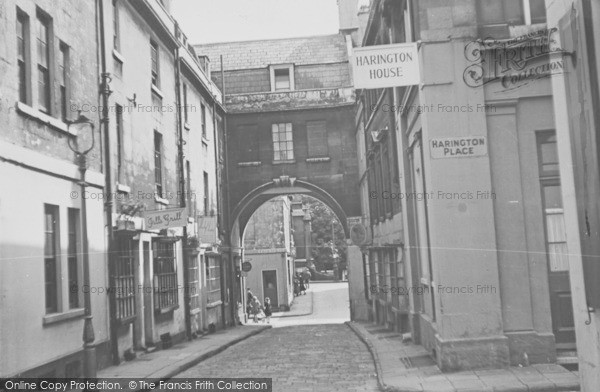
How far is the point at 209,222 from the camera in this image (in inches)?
876

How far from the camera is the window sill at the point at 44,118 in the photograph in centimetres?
1017

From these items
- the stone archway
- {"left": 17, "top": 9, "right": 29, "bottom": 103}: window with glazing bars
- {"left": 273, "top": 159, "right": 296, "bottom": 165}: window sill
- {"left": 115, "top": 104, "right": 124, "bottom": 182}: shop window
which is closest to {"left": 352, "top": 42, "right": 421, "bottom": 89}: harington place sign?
{"left": 17, "top": 9, "right": 29, "bottom": 103}: window with glazing bars

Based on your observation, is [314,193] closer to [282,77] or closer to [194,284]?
[282,77]

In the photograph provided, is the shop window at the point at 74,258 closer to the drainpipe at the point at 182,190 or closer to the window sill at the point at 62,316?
the window sill at the point at 62,316

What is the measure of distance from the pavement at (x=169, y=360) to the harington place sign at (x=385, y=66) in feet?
20.5

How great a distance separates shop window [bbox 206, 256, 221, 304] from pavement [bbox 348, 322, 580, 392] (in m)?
12.5

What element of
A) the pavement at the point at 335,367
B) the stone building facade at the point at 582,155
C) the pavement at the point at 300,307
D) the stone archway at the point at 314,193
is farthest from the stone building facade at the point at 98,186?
the pavement at the point at 300,307

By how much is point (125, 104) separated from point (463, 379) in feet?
31.2

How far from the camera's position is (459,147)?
11.0 metres

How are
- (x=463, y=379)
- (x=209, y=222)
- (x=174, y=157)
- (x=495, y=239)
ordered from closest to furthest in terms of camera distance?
(x=463, y=379) → (x=495, y=239) → (x=174, y=157) → (x=209, y=222)

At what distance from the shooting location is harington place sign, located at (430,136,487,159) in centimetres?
1097

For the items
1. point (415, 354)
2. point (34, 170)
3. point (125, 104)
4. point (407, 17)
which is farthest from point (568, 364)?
point (125, 104)

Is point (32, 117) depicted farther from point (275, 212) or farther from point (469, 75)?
point (275, 212)

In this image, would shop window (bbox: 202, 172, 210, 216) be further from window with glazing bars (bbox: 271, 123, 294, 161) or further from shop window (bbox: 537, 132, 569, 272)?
shop window (bbox: 537, 132, 569, 272)
